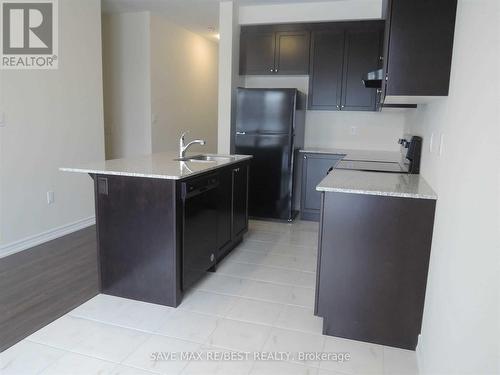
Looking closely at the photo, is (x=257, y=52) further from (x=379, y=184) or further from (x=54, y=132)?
(x=379, y=184)

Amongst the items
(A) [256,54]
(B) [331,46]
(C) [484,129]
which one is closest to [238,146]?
(A) [256,54]

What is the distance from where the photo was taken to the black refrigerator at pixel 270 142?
4492 mm

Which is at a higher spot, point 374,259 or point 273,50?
point 273,50

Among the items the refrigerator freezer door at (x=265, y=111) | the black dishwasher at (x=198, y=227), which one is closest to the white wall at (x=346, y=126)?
the refrigerator freezer door at (x=265, y=111)

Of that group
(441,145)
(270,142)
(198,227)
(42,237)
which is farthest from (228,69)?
(441,145)

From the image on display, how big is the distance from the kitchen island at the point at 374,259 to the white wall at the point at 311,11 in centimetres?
296

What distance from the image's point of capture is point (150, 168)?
2607 millimetres

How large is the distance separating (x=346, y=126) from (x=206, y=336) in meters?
3.59

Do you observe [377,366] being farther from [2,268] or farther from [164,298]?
[2,268]

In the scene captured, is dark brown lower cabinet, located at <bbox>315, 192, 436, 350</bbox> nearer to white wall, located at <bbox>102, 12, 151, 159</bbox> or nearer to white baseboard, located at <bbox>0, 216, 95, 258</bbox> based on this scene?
white baseboard, located at <bbox>0, 216, 95, 258</bbox>

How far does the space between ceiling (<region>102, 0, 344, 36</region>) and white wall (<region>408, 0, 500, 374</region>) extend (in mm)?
3381

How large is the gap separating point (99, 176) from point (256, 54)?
2.99 m

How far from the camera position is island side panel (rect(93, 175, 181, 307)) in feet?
8.03

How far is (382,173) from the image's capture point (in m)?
2.80
